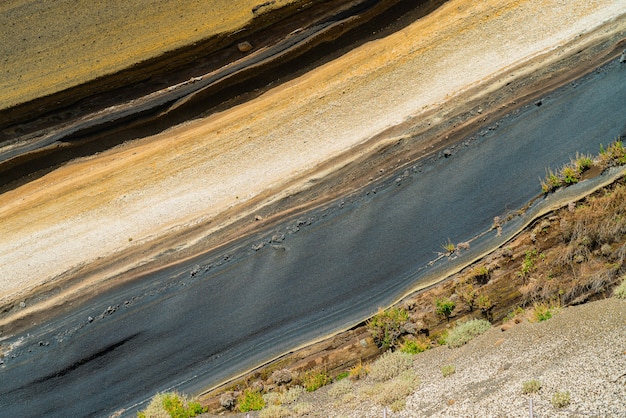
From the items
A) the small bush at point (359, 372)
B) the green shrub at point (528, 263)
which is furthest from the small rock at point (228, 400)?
the green shrub at point (528, 263)

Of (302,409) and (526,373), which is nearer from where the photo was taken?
(526,373)

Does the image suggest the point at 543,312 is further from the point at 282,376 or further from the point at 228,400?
the point at 228,400

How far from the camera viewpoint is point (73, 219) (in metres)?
14.8

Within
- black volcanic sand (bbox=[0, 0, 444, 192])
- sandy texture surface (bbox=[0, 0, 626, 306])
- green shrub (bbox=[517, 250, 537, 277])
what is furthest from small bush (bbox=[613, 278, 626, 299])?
black volcanic sand (bbox=[0, 0, 444, 192])

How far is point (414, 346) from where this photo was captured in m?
12.1

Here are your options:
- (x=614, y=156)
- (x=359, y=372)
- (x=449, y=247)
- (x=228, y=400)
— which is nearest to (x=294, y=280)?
(x=359, y=372)

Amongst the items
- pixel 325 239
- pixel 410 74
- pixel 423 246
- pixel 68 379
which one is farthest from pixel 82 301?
pixel 410 74

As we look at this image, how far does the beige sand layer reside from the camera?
45.9 ft

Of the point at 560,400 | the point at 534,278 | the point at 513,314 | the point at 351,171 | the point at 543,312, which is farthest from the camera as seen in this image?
the point at 351,171

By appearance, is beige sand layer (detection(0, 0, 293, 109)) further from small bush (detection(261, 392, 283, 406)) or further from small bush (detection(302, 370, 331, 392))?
small bush (detection(261, 392, 283, 406))

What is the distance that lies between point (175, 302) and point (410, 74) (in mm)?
7214

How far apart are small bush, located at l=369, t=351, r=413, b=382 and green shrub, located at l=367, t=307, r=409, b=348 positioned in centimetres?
39

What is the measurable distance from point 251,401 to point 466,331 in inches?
174

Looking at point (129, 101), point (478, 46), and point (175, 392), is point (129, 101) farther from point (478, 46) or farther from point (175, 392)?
point (478, 46)
